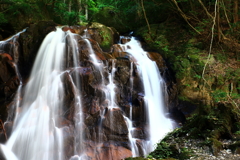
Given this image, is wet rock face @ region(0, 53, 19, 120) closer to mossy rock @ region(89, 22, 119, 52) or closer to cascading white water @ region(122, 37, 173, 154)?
mossy rock @ region(89, 22, 119, 52)

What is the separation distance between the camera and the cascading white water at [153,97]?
764 cm

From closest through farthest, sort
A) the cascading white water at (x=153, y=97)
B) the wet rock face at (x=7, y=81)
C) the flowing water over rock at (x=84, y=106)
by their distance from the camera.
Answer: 1. the flowing water over rock at (x=84, y=106)
2. the wet rock face at (x=7, y=81)
3. the cascading white water at (x=153, y=97)

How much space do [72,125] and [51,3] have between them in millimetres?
10424

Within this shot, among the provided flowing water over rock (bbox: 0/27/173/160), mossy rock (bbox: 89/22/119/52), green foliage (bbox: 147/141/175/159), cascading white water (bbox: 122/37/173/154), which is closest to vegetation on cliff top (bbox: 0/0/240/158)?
green foliage (bbox: 147/141/175/159)

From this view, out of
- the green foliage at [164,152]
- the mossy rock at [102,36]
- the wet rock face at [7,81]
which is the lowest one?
the green foliage at [164,152]

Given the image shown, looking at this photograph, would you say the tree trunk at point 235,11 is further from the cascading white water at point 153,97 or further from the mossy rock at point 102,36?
the mossy rock at point 102,36

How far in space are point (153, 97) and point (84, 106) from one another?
10.9 ft

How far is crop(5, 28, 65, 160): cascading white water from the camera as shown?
6.30 metres

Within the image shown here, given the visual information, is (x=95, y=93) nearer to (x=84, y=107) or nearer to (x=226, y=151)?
(x=84, y=107)

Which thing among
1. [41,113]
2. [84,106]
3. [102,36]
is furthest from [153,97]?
[41,113]

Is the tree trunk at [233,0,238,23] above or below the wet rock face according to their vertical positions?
above

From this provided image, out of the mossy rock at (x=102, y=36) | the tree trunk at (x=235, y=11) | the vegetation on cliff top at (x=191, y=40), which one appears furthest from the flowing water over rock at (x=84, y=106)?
the tree trunk at (x=235, y=11)

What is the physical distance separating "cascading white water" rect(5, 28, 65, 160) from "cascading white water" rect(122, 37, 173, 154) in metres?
3.47

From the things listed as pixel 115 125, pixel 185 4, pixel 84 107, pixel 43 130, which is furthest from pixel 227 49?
pixel 43 130
